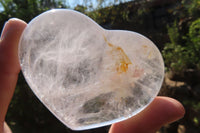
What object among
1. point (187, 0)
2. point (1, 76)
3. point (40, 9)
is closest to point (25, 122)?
point (40, 9)

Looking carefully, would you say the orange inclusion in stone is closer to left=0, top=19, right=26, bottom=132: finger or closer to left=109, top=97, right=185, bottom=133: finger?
left=109, top=97, right=185, bottom=133: finger

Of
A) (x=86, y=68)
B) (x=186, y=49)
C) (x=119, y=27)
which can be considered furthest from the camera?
(x=119, y=27)

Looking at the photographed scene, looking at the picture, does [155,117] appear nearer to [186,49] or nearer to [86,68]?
[86,68]

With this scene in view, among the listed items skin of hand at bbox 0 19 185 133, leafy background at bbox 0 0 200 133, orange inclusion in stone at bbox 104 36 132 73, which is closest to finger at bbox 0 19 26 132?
skin of hand at bbox 0 19 185 133

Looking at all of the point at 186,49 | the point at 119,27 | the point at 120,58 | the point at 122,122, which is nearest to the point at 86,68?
the point at 120,58

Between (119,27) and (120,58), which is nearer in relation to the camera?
(120,58)

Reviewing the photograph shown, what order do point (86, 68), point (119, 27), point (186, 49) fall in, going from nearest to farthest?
point (86, 68) < point (186, 49) < point (119, 27)

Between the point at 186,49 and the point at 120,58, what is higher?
the point at 120,58

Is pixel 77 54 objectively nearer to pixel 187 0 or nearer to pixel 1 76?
Answer: pixel 1 76

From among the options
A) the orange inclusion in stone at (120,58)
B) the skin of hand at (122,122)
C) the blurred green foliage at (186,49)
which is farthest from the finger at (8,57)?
the blurred green foliage at (186,49)
